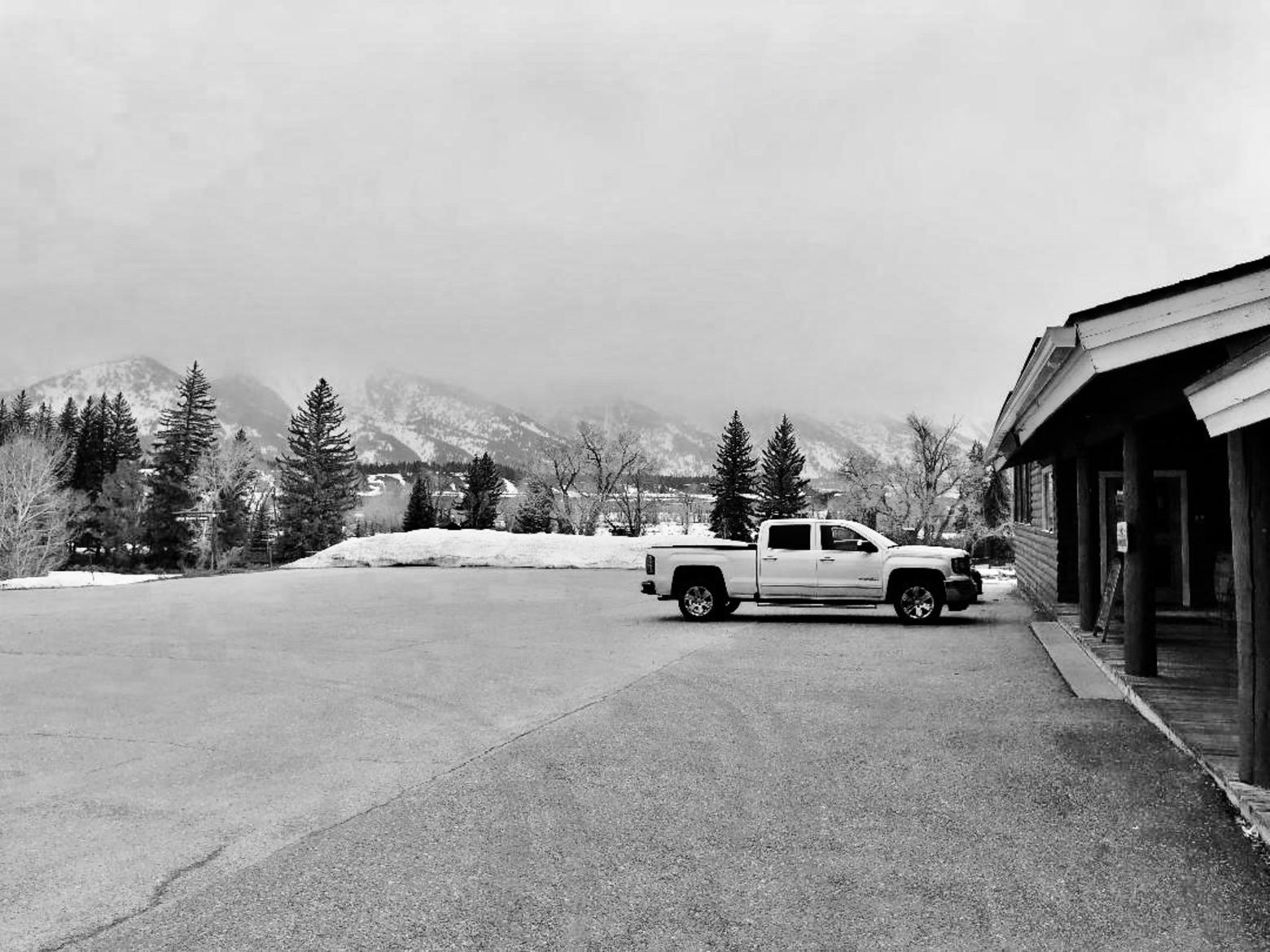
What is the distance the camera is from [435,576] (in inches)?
1210

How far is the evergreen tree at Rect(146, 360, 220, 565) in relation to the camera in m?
75.9

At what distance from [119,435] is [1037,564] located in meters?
92.0

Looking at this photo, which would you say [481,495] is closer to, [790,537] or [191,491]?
[191,491]

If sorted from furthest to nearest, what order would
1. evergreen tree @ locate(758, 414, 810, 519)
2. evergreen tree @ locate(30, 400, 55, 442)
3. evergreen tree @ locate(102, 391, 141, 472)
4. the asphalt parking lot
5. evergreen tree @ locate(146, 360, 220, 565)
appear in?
evergreen tree @ locate(102, 391, 141, 472) < evergreen tree @ locate(758, 414, 810, 519) < evergreen tree @ locate(30, 400, 55, 442) < evergreen tree @ locate(146, 360, 220, 565) < the asphalt parking lot

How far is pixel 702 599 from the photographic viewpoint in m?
17.2

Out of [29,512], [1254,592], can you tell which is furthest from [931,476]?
[1254,592]

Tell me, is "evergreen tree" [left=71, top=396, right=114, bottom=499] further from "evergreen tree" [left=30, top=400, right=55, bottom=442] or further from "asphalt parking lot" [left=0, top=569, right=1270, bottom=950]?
"asphalt parking lot" [left=0, top=569, right=1270, bottom=950]

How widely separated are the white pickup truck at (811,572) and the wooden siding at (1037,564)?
1.94 metres

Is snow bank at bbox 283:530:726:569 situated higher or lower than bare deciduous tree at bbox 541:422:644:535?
lower

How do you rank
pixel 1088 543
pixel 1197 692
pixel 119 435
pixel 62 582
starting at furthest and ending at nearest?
pixel 119 435
pixel 62 582
pixel 1088 543
pixel 1197 692

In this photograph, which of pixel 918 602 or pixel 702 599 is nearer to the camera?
pixel 918 602

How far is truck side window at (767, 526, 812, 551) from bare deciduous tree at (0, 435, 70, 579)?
57.8 metres

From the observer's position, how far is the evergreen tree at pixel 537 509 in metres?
91.2

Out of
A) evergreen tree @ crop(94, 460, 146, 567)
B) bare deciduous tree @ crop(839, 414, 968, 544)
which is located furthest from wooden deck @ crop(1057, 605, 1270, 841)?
evergreen tree @ crop(94, 460, 146, 567)
